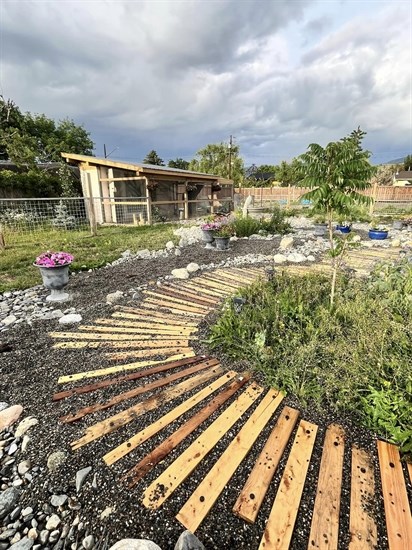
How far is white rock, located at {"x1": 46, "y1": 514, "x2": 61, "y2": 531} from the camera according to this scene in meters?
1.22

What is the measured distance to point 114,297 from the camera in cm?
372

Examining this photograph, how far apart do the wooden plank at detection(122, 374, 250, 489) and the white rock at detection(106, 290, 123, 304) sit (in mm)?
2176

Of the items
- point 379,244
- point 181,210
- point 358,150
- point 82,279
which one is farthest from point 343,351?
point 181,210

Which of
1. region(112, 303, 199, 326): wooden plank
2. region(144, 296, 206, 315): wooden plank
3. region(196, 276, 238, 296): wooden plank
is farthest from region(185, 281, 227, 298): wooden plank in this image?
region(112, 303, 199, 326): wooden plank

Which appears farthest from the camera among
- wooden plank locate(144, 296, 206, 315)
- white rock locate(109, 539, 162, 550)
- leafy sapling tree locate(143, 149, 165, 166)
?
leafy sapling tree locate(143, 149, 165, 166)

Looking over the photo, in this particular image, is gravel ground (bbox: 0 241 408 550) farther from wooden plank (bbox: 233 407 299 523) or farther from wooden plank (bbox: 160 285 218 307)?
wooden plank (bbox: 160 285 218 307)

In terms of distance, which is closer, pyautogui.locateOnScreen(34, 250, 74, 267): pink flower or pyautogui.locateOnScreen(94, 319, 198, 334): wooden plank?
pyautogui.locateOnScreen(94, 319, 198, 334): wooden plank

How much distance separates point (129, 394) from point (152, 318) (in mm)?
1261

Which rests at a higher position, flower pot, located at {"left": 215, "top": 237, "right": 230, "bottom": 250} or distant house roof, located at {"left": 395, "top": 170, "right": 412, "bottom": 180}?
distant house roof, located at {"left": 395, "top": 170, "right": 412, "bottom": 180}

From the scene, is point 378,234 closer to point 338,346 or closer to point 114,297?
point 338,346

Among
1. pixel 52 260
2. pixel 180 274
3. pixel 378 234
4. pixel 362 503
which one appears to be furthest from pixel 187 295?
pixel 378 234

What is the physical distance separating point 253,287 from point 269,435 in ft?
6.60

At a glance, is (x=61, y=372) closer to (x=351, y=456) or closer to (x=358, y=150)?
(x=351, y=456)

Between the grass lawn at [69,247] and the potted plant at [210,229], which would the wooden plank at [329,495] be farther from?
the potted plant at [210,229]
